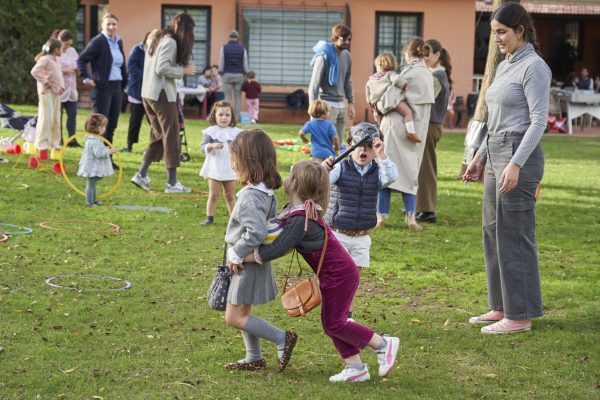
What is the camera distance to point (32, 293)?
296 inches

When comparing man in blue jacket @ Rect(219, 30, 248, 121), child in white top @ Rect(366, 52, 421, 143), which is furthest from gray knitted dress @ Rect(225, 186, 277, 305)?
man in blue jacket @ Rect(219, 30, 248, 121)

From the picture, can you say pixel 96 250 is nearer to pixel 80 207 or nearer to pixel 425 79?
pixel 80 207

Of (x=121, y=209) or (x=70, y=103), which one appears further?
(x=70, y=103)

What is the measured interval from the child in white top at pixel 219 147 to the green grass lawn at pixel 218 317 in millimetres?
486

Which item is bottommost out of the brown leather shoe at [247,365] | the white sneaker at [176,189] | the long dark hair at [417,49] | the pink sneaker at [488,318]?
the brown leather shoe at [247,365]

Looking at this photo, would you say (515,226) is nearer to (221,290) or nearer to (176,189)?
(221,290)

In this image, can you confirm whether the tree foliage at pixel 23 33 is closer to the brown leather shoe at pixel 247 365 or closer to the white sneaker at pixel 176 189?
the white sneaker at pixel 176 189

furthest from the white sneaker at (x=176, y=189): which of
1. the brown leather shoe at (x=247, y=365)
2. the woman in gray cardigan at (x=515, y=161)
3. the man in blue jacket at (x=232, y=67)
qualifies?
the man in blue jacket at (x=232, y=67)

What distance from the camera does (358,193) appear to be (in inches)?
268

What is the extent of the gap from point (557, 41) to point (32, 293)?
31.3 metres

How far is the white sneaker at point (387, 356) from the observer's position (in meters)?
5.79

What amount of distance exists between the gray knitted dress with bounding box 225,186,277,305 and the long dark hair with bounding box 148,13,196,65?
6.62 m

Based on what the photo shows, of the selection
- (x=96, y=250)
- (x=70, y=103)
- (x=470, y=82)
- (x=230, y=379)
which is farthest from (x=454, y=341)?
(x=470, y=82)

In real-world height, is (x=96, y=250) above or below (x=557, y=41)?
below
